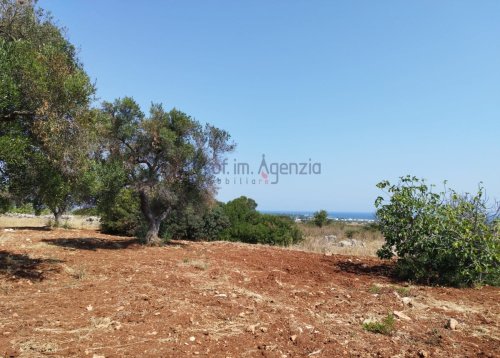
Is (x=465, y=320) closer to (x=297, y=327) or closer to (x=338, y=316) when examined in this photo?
(x=338, y=316)

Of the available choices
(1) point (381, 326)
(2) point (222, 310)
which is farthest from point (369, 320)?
(2) point (222, 310)

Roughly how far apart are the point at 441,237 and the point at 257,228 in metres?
11.1

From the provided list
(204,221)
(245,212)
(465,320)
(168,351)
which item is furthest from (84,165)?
(245,212)

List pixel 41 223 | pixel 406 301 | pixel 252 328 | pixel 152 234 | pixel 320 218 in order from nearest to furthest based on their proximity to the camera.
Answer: pixel 252 328
pixel 406 301
pixel 152 234
pixel 41 223
pixel 320 218

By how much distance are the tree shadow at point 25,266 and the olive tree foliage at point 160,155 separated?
353 cm

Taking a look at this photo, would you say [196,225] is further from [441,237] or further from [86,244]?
[441,237]

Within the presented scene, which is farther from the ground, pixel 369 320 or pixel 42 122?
pixel 42 122

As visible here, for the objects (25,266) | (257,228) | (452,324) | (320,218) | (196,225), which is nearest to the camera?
(452,324)

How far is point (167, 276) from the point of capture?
748 centimetres

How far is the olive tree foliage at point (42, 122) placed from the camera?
20.2 feet

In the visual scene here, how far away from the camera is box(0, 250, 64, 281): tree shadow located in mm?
7137

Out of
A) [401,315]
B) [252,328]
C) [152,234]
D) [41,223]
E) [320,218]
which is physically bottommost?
[320,218]

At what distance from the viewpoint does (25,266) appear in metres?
7.97

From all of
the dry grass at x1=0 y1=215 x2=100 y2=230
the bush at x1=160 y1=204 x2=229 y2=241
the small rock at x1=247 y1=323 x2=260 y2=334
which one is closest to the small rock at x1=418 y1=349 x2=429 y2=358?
the small rock at x1=247 y1=323 x2=260 y2=334
